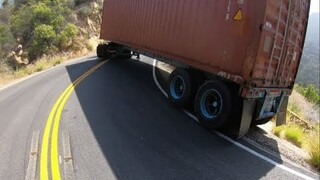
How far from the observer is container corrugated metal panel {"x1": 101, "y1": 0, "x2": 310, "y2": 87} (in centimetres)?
802

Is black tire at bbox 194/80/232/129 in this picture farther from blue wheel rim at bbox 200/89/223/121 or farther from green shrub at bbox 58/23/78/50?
green shrub at bbox 58/23/78/50

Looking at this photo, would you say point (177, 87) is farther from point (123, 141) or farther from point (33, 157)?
point (33, 157)

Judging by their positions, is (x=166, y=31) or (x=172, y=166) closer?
(x=172, y=166)

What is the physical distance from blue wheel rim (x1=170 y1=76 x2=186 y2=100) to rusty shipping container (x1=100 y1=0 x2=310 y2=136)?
494 millimetres

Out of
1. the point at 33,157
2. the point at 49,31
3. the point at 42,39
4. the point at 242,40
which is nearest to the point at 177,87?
the point at 242,40

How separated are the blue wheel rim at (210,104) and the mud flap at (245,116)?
685mm

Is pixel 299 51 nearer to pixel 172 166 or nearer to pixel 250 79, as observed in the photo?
pixel 250 79

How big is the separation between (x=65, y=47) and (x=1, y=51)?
638 cm

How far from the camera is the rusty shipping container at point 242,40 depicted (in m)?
8.04

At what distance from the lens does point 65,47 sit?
34.1 meters

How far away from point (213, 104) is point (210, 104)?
124mm

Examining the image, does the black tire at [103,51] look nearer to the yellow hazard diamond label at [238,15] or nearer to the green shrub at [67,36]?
the yellow hazard diamond label at [238,15]

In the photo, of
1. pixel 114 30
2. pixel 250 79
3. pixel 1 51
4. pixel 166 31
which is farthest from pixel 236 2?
pixel 1 51

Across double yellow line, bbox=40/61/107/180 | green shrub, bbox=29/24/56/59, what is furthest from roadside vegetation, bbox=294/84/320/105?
green shrub, bbox=29/24/56/59
